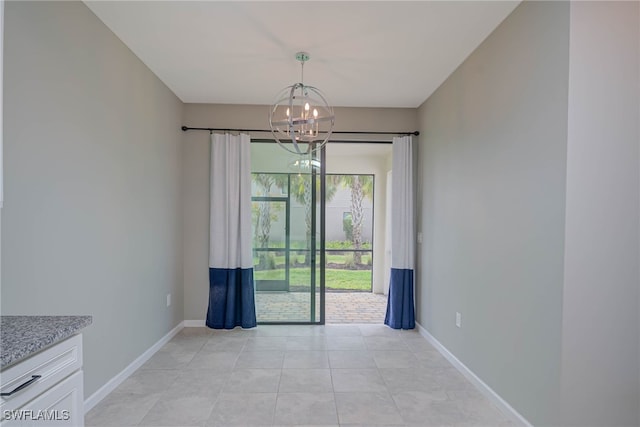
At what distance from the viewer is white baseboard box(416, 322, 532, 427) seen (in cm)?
219

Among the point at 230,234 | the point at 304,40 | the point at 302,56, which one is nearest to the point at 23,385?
the point at 304,40

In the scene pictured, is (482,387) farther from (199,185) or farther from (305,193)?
(199,185)

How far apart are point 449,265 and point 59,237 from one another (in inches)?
120

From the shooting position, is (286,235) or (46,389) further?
(286,235)

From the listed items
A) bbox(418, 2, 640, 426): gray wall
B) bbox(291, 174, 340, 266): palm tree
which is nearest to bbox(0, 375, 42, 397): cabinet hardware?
bbox(418, 2, 640, 426): gray wall

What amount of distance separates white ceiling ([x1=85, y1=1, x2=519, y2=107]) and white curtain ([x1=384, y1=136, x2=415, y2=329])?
0.86m

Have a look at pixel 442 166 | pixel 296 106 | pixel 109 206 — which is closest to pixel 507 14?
pixel 442 166

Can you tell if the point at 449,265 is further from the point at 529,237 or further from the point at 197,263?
the point at 197,263

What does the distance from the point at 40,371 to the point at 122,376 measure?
1799mm

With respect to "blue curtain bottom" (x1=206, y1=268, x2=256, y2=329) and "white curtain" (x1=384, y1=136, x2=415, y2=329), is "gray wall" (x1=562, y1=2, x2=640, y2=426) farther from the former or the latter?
"blue curtain bottom" (x1=206, y1=268, x2=256, y2=329)

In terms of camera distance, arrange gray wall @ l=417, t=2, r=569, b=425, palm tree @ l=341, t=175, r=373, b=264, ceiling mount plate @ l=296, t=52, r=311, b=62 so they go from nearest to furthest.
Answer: gray wall @ l=417, t=2, r=569, b=425 < ceiling mount plate @ l=296, t=52, r=311, b=62 < palm tree @ l=341, t=175, r=373, b=264

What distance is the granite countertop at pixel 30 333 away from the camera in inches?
43.3

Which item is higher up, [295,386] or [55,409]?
[55,409]

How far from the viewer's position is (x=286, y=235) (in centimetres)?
428
